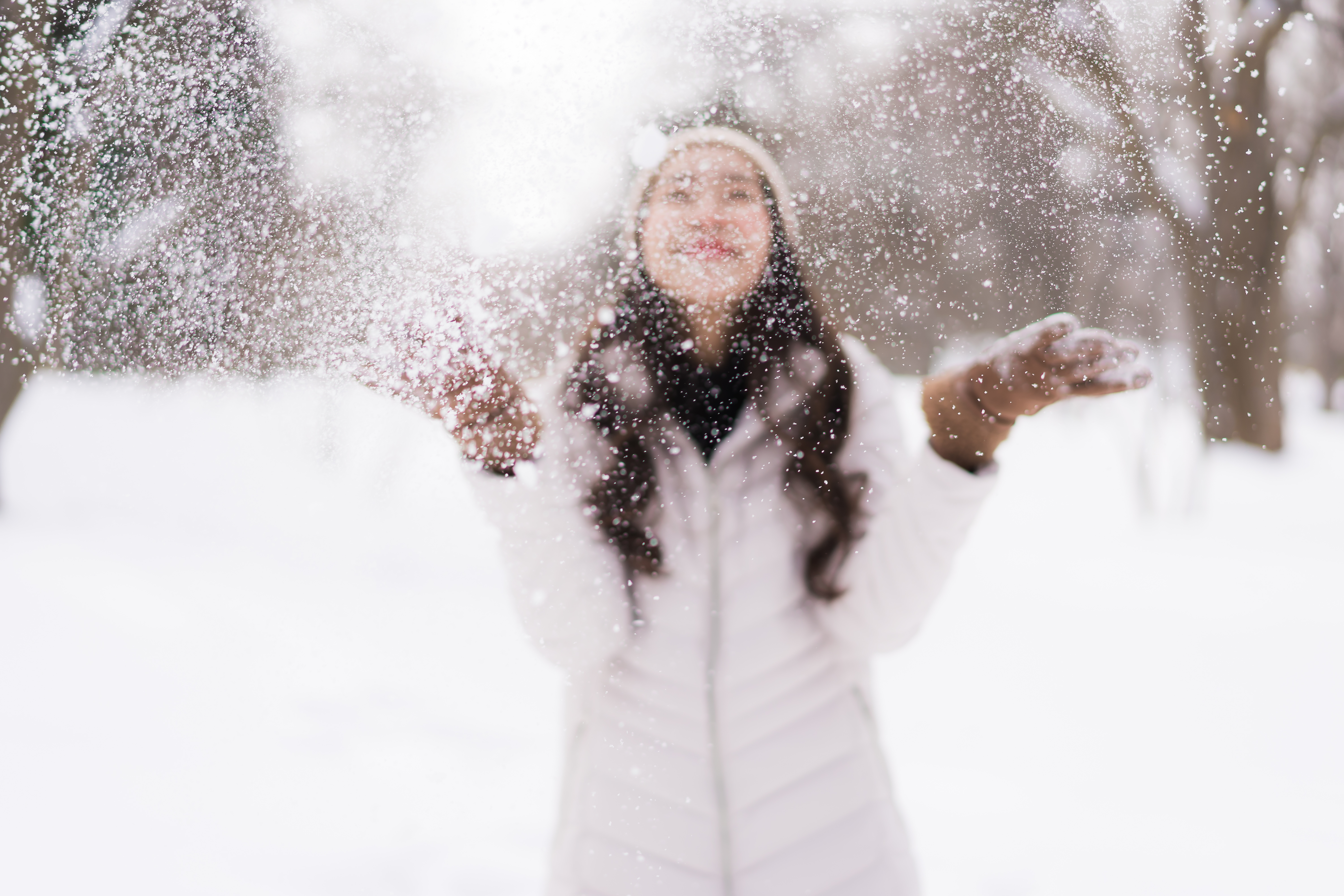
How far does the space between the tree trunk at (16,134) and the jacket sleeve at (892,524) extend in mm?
322

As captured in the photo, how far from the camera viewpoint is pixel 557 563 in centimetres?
27

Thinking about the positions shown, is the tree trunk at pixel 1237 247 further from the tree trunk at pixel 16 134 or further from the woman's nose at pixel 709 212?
the tree trunk at pixel 16 134

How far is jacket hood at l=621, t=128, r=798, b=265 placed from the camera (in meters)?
0.23

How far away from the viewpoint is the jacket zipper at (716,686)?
11.6 inches

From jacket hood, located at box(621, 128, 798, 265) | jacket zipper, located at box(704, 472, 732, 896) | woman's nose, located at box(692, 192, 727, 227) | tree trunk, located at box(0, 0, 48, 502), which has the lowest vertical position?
jacket zipper, located at box(704, 472, 732, 896)

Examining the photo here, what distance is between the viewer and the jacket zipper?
0.30 m

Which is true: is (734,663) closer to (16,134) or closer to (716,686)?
(716,686)

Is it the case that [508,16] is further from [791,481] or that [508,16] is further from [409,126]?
[791,481]

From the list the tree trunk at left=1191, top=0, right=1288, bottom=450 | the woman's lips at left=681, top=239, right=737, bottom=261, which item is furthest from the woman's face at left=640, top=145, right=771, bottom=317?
the tree trunk at left=1191, top=0, right=1288, bottom=450

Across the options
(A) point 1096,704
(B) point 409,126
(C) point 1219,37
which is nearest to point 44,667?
(B) point 409,126

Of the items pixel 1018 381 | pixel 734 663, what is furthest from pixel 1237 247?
pixel 734 663

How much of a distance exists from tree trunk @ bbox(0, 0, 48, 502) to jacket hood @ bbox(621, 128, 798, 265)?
238 millimetres

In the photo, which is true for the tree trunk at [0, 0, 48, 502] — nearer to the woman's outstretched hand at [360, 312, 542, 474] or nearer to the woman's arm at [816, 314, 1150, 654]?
the woman's outstretched hand at [360, 312, 542, 474]

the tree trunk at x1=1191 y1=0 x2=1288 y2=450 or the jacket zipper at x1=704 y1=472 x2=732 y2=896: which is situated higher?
the tree trunk at x1=1191 y1=0 x2=1288 y2=450
